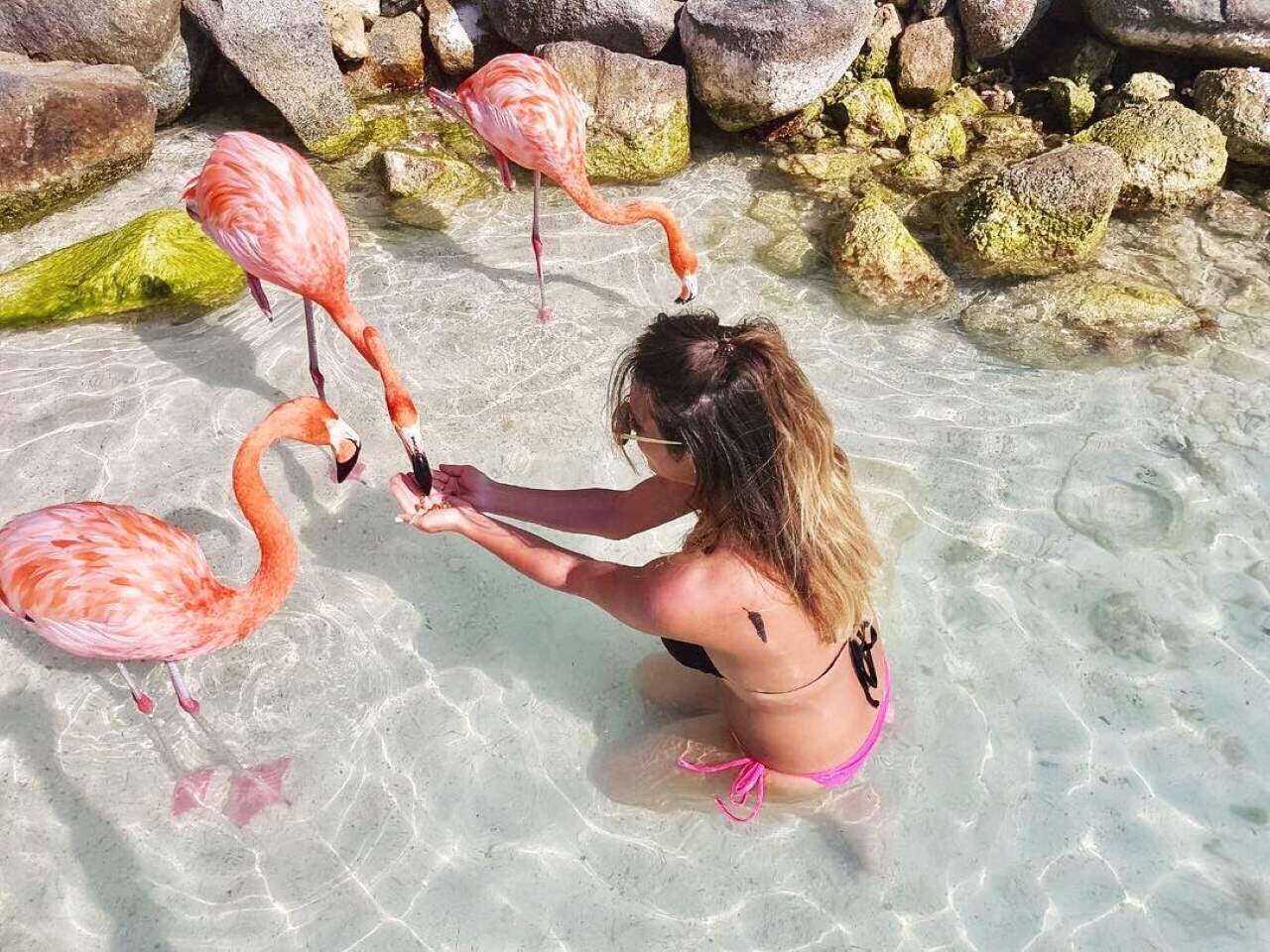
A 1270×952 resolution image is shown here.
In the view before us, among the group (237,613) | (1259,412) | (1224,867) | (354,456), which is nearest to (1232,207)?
(1259,412)

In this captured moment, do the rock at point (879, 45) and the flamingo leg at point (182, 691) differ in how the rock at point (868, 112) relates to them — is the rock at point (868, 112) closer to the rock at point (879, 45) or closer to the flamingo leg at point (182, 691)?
the rock at point (879, 45)

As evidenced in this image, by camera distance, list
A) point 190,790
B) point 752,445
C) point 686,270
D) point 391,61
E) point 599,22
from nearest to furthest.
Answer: point 752,445
point 190,790
point 686,270
point 599,22
point 391,61

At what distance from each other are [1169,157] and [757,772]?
14.0 feet

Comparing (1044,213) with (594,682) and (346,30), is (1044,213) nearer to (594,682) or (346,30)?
(594,682)

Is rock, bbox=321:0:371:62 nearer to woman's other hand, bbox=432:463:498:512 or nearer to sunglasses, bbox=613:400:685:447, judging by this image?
woman's other hand, bbox=432:463:498:512

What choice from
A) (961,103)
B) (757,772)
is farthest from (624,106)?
(757,772)

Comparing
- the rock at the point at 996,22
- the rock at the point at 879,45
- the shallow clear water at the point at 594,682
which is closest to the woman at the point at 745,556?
the shallow clear water at the point at 594,682

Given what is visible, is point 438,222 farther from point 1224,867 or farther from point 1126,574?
point 1224,867

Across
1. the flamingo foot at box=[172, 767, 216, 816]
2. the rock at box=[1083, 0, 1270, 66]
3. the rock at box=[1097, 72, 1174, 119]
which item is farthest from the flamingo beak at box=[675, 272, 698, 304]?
the rock at box=[1083, 0, 1270, 66]

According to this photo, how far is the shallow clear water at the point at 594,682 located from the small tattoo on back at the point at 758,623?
0.89 m

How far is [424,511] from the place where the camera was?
2.30m

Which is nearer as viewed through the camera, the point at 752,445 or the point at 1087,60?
the point at 752,445

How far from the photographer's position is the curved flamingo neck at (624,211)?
3930 mm

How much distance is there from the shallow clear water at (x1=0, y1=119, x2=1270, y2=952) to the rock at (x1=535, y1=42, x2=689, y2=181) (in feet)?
4.22
